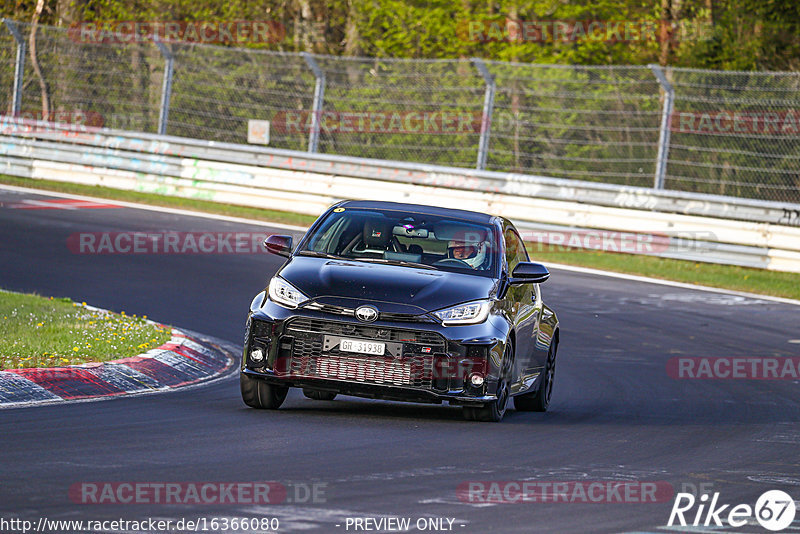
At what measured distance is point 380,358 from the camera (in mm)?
8875

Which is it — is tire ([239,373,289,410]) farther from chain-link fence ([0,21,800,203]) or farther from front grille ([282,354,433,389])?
chain-link fence ([0,21,800,203])

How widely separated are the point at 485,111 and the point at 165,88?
6.57 metres

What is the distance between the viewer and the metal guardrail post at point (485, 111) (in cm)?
2308

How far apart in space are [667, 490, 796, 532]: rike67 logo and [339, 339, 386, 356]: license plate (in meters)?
2.47

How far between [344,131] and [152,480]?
765 inches

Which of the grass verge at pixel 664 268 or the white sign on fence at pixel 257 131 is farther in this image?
the white sign on fence at pixel 257 131

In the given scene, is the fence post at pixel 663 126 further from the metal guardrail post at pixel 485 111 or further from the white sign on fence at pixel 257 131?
the white sign on fence at pixel 257 131

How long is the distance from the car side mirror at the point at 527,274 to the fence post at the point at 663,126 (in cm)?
1201

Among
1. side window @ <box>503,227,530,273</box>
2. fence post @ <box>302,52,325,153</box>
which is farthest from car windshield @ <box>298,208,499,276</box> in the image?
fence post @ <box>302,52,325,153</box>

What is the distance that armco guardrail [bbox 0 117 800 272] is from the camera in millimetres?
20859

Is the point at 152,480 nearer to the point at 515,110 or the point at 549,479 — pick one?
the point at 549,479

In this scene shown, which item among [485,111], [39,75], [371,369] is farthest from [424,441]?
[39,75]

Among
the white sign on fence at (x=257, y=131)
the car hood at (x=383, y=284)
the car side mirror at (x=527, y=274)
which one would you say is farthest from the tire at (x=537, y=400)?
the white sign on fence at (x=257, y=131)

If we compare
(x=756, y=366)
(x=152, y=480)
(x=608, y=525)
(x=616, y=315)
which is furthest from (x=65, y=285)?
(x=608, y=525)
